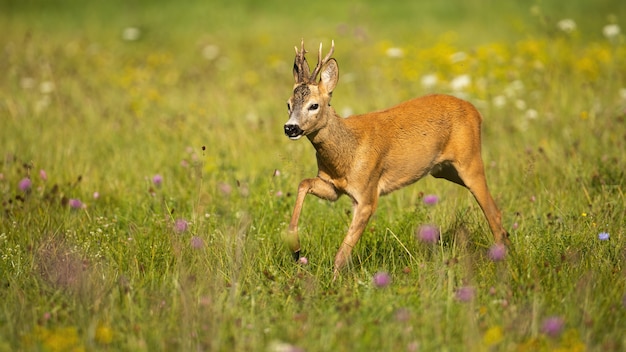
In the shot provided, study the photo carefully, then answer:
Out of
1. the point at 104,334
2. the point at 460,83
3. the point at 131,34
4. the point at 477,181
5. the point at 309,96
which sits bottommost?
the point at 131,34

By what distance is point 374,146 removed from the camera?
5223 mm

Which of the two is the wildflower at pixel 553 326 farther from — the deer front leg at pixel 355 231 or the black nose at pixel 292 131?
the black nose at pixel 292 131

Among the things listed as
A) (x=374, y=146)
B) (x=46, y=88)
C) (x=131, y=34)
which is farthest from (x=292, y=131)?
(x=131, y=34)

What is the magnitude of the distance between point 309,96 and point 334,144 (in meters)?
0.35

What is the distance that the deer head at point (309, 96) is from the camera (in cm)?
477

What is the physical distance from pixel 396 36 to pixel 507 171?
25.5 feet

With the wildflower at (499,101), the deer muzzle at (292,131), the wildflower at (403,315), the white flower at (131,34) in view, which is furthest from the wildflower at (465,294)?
the white flower at (131,34)

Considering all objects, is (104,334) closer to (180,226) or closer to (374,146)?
(180,226)

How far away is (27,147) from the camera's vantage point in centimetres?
743

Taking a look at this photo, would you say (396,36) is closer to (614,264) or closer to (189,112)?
(189,112)

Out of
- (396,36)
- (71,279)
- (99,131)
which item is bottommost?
(396,36)

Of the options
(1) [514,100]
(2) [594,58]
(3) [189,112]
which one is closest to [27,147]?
(3) [189,112]

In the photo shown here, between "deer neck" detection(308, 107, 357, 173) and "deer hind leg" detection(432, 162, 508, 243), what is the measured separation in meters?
0.88

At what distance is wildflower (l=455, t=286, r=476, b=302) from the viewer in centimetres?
377
